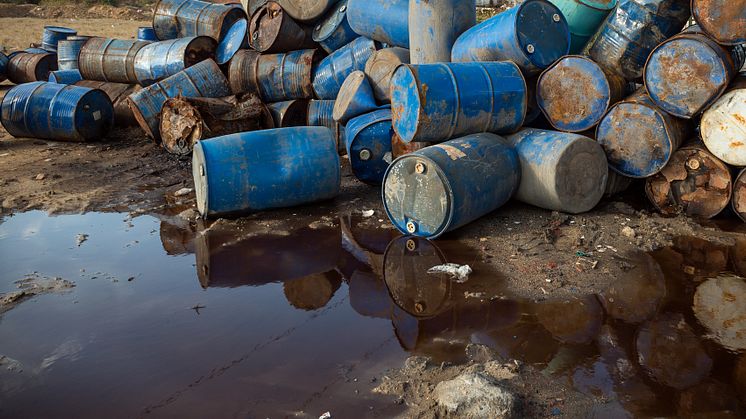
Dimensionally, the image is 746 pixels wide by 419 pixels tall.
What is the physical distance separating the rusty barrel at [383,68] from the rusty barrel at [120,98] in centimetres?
414

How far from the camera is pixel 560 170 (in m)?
4.60

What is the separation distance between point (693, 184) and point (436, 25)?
2651 millimetres

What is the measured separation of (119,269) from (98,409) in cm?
170

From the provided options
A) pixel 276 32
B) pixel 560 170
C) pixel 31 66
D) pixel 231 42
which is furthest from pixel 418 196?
pixel 31 66

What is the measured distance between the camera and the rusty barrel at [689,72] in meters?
4.50

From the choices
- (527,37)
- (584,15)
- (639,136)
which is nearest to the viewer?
(639,136)

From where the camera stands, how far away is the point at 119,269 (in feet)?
13.9

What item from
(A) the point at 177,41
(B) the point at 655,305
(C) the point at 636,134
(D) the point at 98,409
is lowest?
(B) the point at 655,305

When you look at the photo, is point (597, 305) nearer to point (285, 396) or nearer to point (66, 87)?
point (285, 396)

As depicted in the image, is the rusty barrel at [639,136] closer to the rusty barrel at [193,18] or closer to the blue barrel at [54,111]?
the rusty barrel at [193,18]

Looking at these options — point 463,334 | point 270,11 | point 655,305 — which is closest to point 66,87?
point 270,11

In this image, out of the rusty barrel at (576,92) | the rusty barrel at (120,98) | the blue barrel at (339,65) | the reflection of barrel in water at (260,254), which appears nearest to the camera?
the reflection of barrel in water at (260,254)

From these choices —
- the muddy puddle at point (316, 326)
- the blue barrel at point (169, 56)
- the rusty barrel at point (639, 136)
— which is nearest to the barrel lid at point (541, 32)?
the rusty barrel at point (639, 136)

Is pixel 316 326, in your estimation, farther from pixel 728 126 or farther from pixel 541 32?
pixel 728 126
